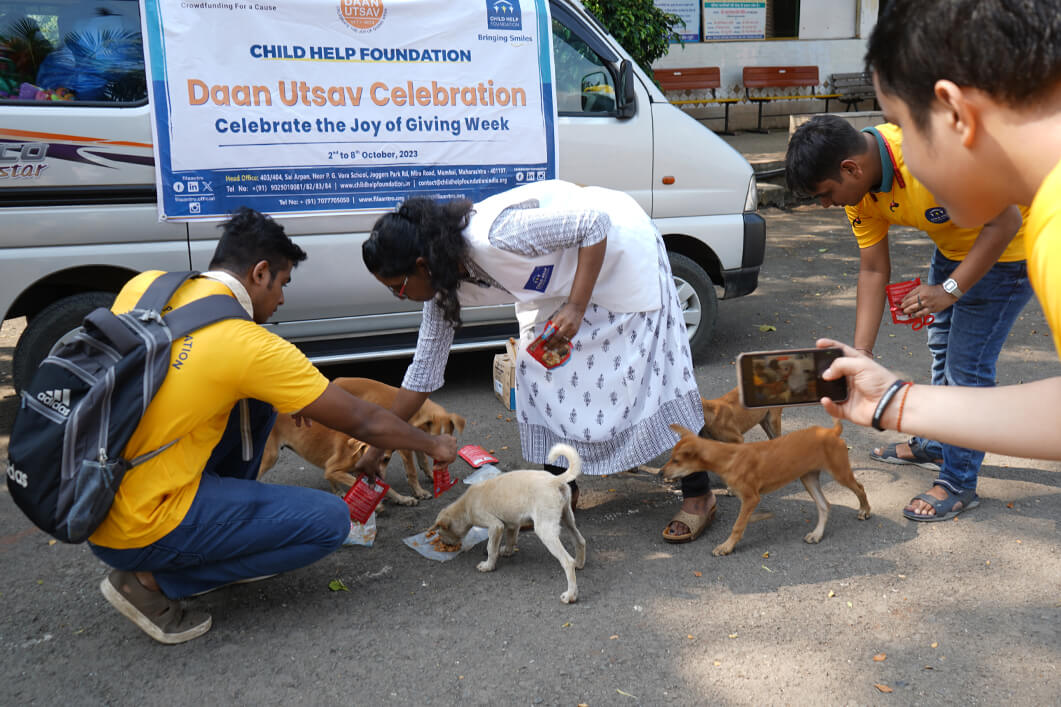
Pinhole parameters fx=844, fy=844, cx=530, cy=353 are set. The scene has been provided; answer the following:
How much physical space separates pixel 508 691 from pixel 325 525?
0.89 metres

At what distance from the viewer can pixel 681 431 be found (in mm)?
3643

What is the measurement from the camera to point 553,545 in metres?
3.24

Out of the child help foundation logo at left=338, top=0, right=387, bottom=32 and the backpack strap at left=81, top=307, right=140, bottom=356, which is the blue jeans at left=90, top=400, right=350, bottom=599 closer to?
the backpack strap at left=81, top=307, right=140, bottom=356

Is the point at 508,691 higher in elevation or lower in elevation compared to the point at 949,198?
lower

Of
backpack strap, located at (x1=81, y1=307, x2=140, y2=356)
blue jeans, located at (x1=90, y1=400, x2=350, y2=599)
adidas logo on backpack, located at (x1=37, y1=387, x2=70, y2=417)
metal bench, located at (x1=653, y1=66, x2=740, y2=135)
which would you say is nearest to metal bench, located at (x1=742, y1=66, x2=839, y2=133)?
metal bench, located at (x1=653, y1=66, x2=740, y2=135)

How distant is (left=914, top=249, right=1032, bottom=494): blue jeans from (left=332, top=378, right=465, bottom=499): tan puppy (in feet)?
7.42

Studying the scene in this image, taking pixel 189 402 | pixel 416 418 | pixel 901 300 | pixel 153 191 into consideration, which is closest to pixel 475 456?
pixel 416 418

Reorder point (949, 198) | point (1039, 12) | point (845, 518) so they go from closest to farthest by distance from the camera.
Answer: point (1039, 12) → point (949, 198) → point (845, 518)

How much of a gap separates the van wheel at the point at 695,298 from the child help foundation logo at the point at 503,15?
Result: 1819 millimetres

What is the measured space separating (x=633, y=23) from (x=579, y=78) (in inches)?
173

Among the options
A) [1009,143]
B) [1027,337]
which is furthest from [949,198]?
[1027,337]

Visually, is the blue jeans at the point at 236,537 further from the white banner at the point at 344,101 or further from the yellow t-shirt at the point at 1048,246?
the yellow t-shirt at the point at 1048,246

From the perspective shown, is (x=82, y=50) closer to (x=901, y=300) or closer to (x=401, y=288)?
(x=401, y=288)

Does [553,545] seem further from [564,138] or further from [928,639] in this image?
[564,138]
